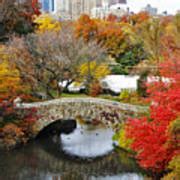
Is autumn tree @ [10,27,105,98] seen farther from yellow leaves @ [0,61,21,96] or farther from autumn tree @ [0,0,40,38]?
autumn tree @ [0,0,40,38]

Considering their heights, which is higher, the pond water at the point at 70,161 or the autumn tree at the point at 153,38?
the autumn tree at the point at 153,38

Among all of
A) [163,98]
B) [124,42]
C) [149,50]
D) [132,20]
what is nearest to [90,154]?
[163,98]

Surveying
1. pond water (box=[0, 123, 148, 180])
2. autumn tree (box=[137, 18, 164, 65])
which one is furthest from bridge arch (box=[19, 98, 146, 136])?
autumn tree (box=[137, 18, 164, 65])

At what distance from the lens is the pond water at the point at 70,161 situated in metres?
21.8

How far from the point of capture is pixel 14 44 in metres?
31.5

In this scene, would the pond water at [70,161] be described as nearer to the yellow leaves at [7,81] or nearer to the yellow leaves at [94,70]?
the yellow leaves at [7,81]

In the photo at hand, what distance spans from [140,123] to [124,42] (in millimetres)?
27789

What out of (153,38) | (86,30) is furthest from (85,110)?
(86,30)

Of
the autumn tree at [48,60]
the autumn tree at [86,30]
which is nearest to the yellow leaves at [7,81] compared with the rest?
the autumn tree at [48,60]

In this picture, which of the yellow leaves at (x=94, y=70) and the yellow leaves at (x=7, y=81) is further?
the yellow leaves at (x=94, y=70)

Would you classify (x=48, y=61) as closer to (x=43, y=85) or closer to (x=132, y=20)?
(x=43, y=85)

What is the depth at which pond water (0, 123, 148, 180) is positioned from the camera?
2175cm

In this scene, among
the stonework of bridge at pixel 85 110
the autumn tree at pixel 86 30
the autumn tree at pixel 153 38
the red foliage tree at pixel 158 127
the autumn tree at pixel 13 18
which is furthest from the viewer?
the autumn tree at pixel 86 30

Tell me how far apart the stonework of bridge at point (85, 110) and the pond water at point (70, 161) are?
1.53 m
